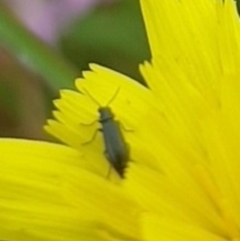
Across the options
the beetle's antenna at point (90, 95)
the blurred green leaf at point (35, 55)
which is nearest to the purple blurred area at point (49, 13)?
the blurred green leaf at point (35, 55)

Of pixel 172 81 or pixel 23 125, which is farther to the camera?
pixel 23 125

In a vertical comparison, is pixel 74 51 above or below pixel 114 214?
above

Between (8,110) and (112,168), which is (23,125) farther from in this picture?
(112,168)

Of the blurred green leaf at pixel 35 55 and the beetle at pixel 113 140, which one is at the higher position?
the blurred green leaf at pixel 35 55

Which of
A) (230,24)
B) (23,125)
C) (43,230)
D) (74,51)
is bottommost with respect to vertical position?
(43,230)

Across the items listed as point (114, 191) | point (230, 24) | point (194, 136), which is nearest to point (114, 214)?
point (114, 191)

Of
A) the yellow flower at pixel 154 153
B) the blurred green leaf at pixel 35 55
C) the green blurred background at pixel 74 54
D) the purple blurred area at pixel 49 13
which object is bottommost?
the yellow flower at pixel 154 153

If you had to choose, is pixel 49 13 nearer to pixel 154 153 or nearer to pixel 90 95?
pixel 90 95

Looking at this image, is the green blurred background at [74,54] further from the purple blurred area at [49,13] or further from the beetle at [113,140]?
the beetle at [113,140]

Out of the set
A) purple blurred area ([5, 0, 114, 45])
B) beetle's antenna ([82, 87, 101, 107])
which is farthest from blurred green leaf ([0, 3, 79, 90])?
purple blurred area ([5, 0, 114, 45])

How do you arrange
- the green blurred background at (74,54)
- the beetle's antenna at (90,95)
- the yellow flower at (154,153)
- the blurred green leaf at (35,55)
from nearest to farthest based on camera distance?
the yellow flower at (154,153) → the beetle's antenna at (90,95) → the blurred green leaf at (35,55) → the green blurred background at (74,54)
